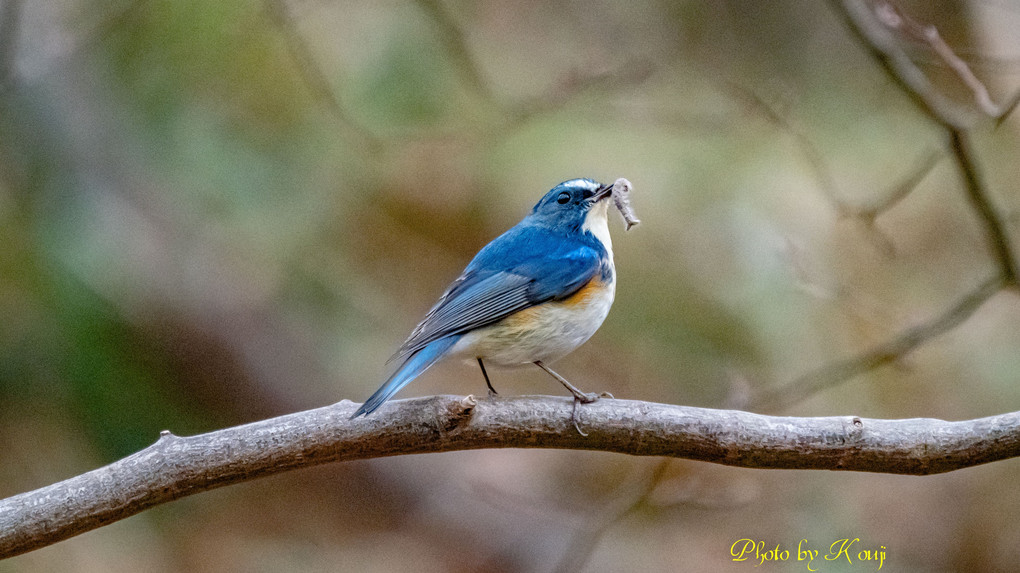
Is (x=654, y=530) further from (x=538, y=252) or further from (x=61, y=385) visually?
(x=61, y=385)

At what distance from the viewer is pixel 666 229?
20.1 feet

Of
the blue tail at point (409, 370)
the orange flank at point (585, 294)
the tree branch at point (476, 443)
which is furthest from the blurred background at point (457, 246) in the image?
the tree branch at point (476, 443)

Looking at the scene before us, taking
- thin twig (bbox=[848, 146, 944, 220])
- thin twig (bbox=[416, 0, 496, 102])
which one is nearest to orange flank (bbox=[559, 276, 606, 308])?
thin twig (bbox=[848, 146, 944, 220])

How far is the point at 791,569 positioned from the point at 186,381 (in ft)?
13.2

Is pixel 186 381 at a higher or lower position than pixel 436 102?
lower

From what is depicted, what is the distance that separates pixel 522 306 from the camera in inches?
130

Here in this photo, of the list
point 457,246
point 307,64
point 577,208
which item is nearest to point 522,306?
point 577,208

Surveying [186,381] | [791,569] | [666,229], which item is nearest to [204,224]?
[186,381]

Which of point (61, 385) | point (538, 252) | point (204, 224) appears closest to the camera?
point (538, 252)

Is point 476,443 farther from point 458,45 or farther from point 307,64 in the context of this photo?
point 307,64

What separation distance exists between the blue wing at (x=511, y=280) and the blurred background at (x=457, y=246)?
1.53m

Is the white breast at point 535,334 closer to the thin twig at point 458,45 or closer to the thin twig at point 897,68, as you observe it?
the thin twig at point 897,68

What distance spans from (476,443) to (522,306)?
2.06 feet

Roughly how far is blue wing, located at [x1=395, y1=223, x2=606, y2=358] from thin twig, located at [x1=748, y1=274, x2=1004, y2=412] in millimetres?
1171
